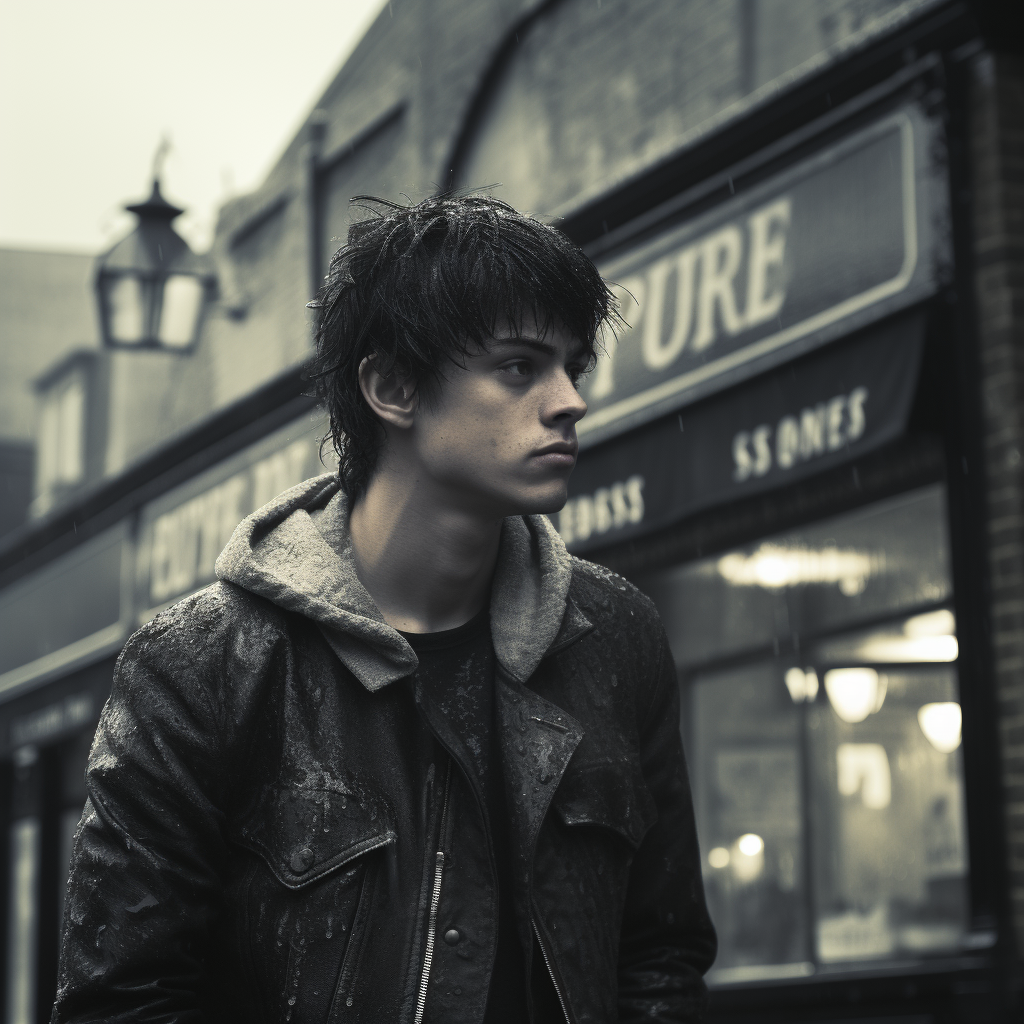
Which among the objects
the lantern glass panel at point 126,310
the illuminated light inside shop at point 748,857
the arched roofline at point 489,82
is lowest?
the illuminated light inside shop at point 748,857

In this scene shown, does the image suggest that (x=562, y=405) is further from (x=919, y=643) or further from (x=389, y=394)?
(x=919, y=643)

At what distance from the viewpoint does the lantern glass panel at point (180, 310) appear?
953 centimetres

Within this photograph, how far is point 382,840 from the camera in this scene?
2234mm

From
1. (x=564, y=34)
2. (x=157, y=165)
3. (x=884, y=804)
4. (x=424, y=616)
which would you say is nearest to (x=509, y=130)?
(x=564, y=34)

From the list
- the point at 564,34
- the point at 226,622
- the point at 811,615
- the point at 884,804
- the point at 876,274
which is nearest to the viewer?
the point at 226,622

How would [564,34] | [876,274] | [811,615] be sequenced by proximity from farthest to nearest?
[564,34] < [811,615] < [876,274]

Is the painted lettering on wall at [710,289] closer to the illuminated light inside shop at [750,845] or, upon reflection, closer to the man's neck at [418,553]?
the illuminated light inside shop at [750,845]

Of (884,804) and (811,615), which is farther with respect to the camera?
(811,615)

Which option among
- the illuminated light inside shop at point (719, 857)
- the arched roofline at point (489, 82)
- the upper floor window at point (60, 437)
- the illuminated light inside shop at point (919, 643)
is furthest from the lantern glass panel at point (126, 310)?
the upper floor window at point (60, 437)

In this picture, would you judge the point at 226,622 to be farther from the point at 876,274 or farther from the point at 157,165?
the point at 157,165

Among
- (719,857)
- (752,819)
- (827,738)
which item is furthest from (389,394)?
(719,857)

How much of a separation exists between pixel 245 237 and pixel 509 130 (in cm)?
483

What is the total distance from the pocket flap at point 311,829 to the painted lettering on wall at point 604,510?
5886 mm

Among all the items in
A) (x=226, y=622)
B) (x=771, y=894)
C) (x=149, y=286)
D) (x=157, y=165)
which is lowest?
(x=771, y=894)
